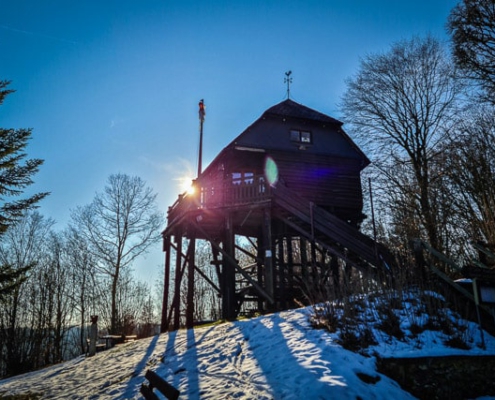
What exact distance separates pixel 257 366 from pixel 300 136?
1472cm

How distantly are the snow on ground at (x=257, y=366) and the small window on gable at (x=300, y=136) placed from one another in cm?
1147

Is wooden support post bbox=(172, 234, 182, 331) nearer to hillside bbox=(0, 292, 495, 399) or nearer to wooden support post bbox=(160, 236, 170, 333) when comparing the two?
wooden support post bbox=(160, 236, 170, 333)

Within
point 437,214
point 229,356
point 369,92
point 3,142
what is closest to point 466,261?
point 437,214

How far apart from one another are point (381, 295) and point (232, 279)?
7.51 m

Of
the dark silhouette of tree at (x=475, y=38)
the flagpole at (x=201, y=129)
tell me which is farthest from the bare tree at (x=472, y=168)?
the flagpole at (x=201, y=129)

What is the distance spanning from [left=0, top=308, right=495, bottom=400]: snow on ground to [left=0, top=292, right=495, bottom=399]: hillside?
16mm

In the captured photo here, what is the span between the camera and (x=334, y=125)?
20.4 m

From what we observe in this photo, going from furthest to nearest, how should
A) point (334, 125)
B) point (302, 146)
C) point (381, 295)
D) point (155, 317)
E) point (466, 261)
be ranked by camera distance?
point (155, 317) < point (334, 125) < point (302, 146) < point (466, 261) < point (381, 295)

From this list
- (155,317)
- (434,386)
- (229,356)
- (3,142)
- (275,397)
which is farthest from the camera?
(155,317)

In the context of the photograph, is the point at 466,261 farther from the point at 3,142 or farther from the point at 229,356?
the point at 3,142

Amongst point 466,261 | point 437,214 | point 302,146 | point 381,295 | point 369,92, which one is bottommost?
point 381,295

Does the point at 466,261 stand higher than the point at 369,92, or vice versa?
the point at 369,92

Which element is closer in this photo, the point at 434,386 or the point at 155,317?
the point at 434,386

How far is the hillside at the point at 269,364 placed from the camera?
5.43 metres
